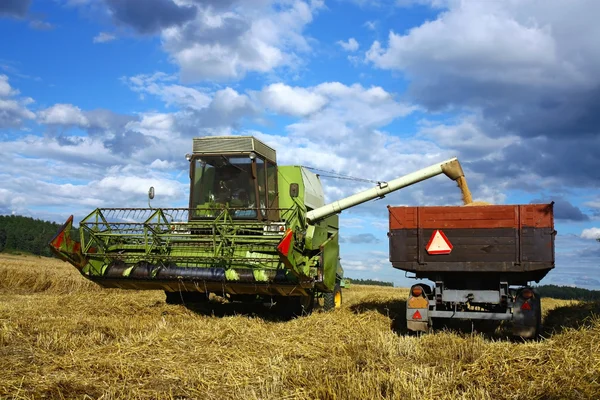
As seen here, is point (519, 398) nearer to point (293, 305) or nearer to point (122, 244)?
point (293, 305)


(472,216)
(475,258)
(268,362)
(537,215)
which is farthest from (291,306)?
(268,362)

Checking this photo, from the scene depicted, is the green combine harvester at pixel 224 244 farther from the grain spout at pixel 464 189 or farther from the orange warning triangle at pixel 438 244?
the grain spout at pixel 464 189

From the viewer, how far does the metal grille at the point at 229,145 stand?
10.3 meters

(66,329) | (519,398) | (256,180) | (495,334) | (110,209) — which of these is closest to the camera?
(519,398)

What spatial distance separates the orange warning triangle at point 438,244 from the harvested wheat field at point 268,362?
1317mm

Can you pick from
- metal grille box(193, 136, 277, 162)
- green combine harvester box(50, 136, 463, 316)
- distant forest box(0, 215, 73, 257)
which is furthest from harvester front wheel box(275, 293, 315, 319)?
distant forest box(0, 215, 73, 257)

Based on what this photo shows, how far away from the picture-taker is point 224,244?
8859 millimetres

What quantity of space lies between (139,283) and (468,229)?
5.07 meters

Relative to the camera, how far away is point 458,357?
5.57 meters

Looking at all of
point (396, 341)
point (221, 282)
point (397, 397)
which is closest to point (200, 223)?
point (221, 282)

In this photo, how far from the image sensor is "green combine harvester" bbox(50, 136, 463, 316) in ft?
28.3

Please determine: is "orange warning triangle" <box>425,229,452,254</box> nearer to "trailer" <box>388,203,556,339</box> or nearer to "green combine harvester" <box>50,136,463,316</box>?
"trailer" <box>388,203,556,339</box>

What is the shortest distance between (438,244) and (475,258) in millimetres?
539

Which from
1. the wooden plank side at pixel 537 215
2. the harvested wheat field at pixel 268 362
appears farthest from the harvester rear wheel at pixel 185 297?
the wooden plank side at pixel 537 215
